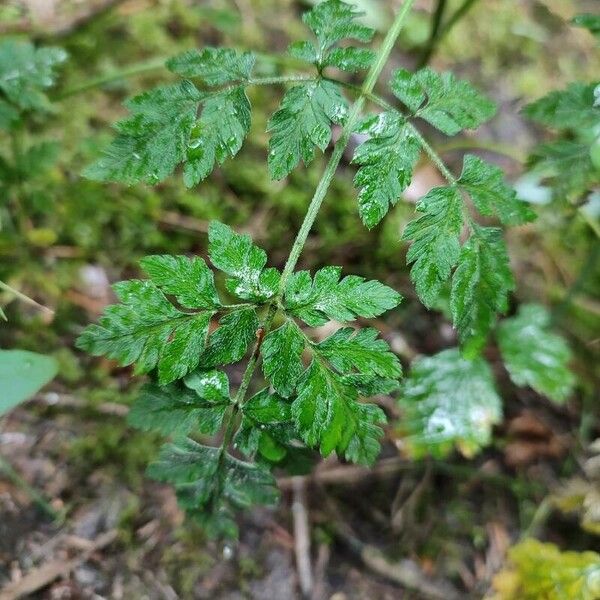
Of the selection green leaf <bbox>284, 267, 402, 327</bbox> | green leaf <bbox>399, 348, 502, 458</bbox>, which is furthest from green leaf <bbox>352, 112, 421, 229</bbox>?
green leaf <bbox>399, 348, 502, 458</bbox>

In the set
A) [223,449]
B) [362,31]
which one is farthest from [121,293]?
[362,31]

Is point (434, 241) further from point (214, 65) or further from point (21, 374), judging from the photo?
point (21, 374)

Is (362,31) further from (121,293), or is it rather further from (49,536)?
(49,536)

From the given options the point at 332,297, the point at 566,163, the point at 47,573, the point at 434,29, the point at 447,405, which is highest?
the point at 434,29

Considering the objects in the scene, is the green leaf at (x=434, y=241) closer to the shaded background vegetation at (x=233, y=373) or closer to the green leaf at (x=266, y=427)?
the green leaf at (x=266, y=427)

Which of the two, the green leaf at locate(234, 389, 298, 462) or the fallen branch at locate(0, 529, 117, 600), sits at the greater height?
the green leaf at locate(234, 389, 298, 462)

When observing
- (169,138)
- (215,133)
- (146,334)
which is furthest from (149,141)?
(146,334)

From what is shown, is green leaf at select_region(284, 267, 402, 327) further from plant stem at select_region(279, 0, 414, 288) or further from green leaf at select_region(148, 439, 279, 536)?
green leaf at select_region(148, 439, 279, 536)
